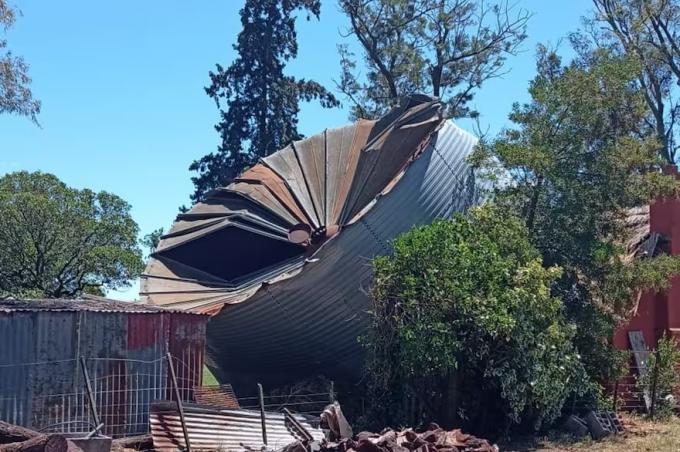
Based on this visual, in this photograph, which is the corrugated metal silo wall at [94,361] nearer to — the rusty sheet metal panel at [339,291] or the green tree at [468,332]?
the rusty sheet metal panel at [339,291]

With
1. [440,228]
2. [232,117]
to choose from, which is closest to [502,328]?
[440,228]

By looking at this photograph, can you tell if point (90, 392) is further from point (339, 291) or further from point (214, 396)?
point (339, 291)

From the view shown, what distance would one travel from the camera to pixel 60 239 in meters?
27.1

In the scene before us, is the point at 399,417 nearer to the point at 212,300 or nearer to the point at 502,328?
the point at 502,328

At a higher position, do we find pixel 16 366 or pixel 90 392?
pixel 16 366

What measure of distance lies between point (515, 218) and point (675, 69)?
1894 cm

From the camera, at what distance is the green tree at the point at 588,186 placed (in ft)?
51.1

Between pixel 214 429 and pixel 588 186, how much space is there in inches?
329

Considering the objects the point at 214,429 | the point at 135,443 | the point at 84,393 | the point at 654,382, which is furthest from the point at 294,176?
the point at 654,382

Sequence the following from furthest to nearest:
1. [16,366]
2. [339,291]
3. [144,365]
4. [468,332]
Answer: [339,291] → [468,332] → [144,365] → [16,366]

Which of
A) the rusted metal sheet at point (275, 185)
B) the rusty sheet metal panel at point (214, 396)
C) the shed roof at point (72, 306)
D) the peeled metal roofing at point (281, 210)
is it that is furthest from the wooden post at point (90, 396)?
the rusted metal sheet at point (275, 185)

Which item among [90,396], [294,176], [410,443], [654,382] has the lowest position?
[410,443]

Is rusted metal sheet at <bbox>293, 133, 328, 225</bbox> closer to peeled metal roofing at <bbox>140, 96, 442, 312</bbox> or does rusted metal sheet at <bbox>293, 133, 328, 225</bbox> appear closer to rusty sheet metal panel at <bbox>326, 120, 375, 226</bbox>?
peeled metal roofing at <bbox>140, 96, 442, 312</bbox>

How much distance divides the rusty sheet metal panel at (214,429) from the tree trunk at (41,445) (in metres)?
2.51
